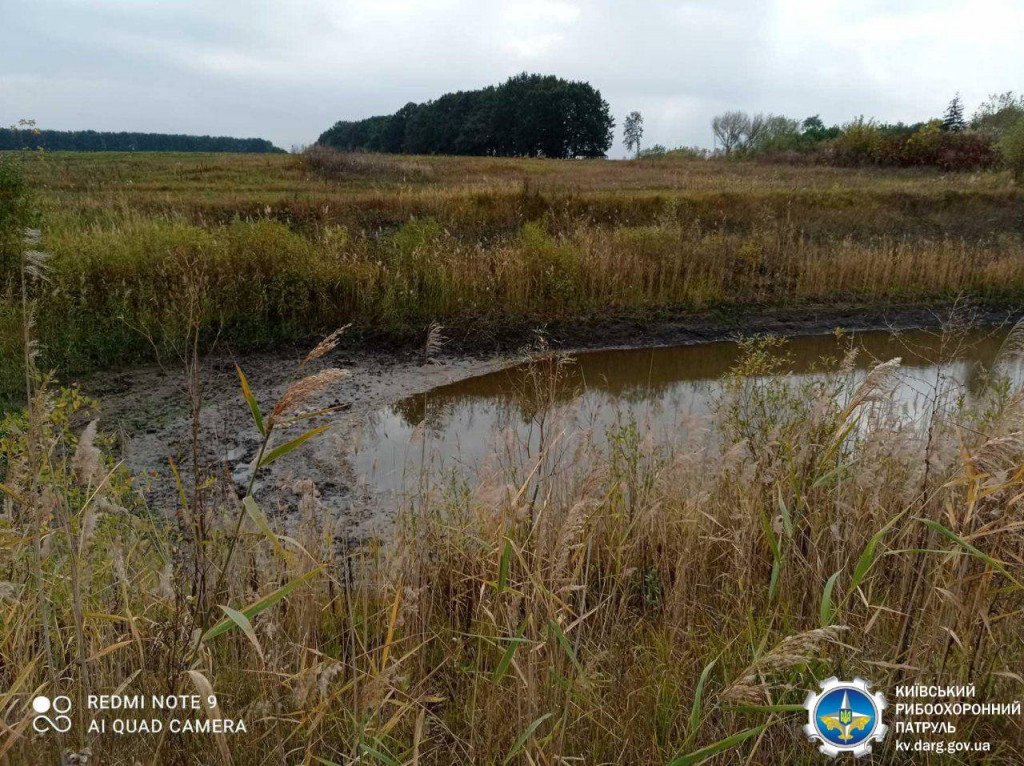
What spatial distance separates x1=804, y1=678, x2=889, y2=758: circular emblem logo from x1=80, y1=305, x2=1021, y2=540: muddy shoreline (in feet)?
5.66

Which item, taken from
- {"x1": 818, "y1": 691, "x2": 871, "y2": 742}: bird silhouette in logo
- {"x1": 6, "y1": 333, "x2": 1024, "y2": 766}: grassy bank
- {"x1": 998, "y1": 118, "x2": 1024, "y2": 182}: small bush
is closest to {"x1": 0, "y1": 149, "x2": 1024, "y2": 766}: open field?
{"x1": 6, "y1": 333, "x2": 1024, "y2": 766}: grassy bank

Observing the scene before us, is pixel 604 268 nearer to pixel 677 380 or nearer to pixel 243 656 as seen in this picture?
pixel 677 380

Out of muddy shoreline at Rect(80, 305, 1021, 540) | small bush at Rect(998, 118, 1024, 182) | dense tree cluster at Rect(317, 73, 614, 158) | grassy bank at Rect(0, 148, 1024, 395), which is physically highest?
dense tree cluster at Rect(317, 73, 614, 158)

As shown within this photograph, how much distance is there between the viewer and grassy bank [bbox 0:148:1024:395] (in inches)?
355

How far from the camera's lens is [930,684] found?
84.7 inches

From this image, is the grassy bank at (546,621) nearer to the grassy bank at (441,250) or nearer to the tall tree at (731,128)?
the grassy bank at (441,250)

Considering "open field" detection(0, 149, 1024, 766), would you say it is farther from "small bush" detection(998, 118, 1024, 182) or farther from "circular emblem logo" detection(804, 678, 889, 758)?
"small bush" detection(998, 118, 1024, 182)

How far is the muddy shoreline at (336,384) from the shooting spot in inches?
215

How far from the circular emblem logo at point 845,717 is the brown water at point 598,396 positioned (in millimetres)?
1749

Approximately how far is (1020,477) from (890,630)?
795 mm

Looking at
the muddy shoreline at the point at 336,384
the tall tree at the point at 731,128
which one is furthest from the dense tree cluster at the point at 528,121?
the muddy shoreline at the point at 336,384

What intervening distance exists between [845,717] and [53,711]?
2332 mm

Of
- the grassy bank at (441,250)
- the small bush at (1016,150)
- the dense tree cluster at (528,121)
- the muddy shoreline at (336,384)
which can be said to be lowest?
the muddy shoreline at (336,384)

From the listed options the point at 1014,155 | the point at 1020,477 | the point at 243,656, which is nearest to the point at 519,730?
the point at 243,656
